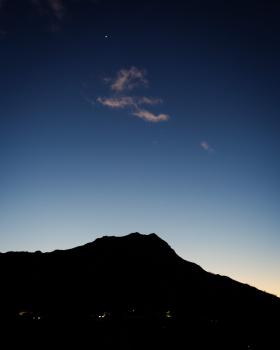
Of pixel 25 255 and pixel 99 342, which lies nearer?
pixel 99 342

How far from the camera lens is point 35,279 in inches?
1602

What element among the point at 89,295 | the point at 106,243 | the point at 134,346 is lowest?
the point at 134,346

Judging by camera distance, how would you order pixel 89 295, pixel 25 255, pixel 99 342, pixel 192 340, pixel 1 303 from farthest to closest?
1. pixel 25 255
2. pixel 89 295
3. pixel 1 303
4. pixel 192 340
5. pixel 99 342

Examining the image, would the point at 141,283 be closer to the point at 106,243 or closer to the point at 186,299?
the point at 186,299

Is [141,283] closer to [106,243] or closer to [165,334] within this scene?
[106,243]

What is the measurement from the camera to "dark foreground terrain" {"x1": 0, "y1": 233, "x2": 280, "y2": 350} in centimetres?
2248

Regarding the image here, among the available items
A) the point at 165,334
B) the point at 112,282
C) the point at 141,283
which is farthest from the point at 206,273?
the point at 165,334

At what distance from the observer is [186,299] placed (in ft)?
129

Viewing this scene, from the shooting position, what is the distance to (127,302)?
37344 millimetres

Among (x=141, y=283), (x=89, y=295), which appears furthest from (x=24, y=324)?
(x=141, y=283)

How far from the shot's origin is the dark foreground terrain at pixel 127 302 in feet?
73.8

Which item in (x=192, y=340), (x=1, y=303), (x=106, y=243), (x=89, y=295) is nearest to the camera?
(x=192, y=340)

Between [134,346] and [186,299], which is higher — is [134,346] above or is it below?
below

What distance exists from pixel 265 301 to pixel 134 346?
27592mm
